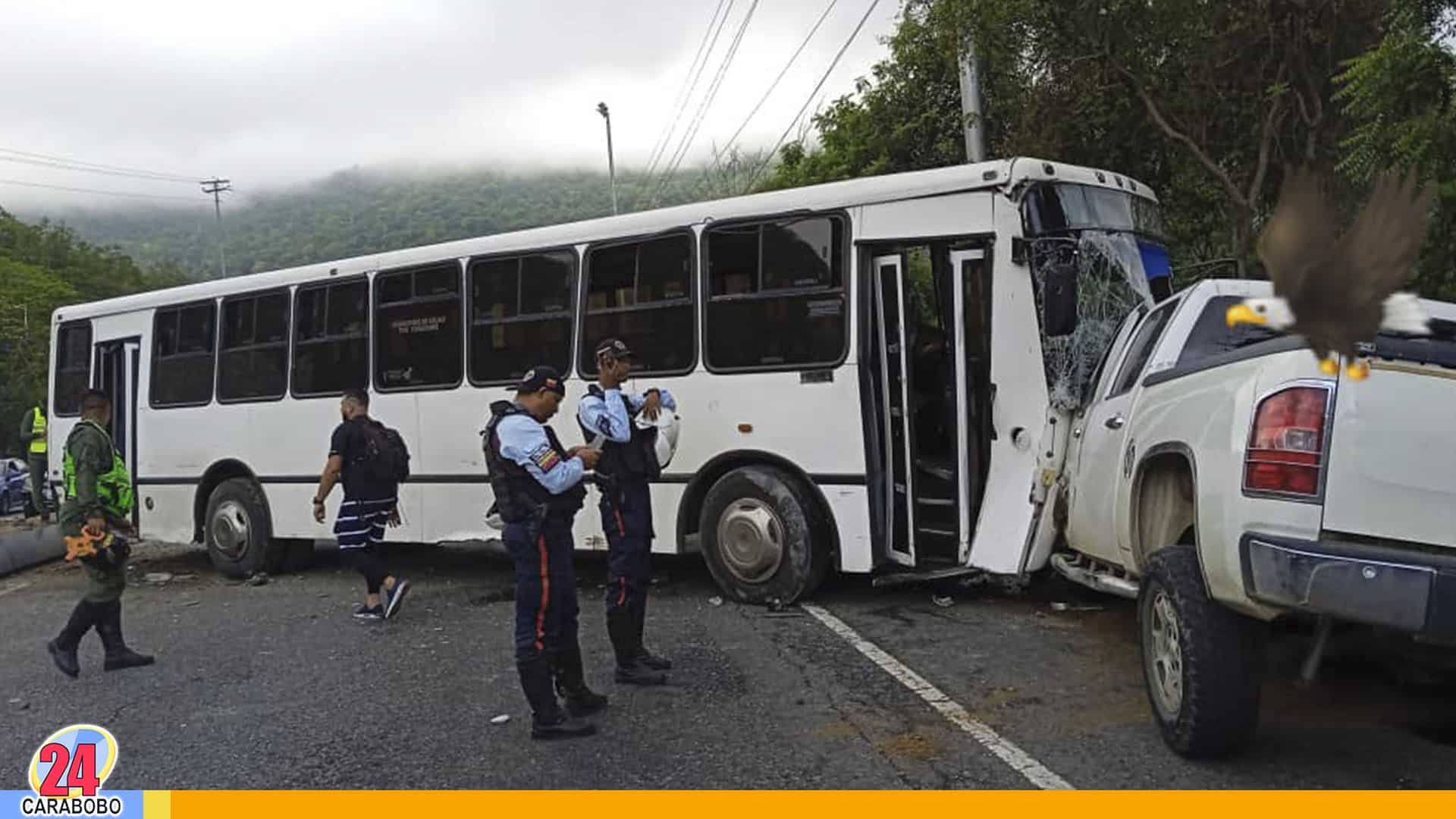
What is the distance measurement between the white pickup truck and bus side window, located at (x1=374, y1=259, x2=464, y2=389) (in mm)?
5653

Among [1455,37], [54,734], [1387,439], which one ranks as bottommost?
[54,734]

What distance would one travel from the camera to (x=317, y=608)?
8.35 meters

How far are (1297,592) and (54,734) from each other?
17.7 feet

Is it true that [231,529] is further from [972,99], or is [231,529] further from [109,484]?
[972,99]

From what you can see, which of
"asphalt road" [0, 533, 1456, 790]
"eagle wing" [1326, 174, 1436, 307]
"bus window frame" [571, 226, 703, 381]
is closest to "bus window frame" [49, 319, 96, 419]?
"asphalt road" [0, 533, 1456, 790]

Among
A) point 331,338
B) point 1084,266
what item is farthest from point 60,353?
point 1084,266

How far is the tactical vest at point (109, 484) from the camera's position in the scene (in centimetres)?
656

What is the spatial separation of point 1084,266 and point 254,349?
7.33 metres

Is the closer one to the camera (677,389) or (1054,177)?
(1054,177)

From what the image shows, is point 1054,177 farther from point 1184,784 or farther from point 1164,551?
point 1184,784

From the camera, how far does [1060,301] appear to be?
6039 millimetres

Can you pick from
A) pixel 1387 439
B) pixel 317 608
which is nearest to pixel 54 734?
pixel 317 608

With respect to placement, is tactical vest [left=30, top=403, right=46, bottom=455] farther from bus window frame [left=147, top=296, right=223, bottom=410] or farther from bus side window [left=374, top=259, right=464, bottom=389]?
bus side window [left=374, top=259, right=464, bottom=389]

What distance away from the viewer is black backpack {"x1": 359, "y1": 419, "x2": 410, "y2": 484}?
7777 mm
